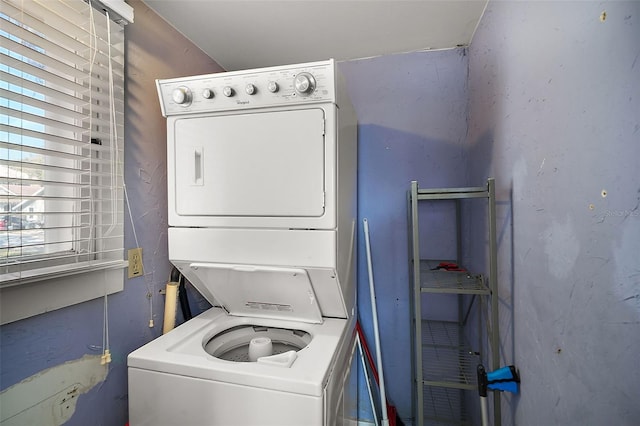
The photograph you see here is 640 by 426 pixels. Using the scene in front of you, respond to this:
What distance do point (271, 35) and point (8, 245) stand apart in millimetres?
1874

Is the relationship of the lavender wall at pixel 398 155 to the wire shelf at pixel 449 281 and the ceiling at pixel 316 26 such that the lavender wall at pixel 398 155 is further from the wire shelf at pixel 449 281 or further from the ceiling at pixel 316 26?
the wire shelf at pixel 449 281

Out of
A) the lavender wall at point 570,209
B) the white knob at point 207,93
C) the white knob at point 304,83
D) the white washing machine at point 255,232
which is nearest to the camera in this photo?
the lavender wall at point 570,209

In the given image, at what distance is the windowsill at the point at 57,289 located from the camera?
1089 mm

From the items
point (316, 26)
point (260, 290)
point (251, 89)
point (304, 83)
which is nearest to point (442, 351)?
point (260, 290)

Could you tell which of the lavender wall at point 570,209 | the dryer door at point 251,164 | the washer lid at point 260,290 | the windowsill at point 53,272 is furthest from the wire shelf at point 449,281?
the windowsill at point 53,272

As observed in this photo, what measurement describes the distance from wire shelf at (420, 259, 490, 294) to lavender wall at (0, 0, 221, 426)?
62.6 inches

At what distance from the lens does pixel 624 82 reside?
0.75 metres

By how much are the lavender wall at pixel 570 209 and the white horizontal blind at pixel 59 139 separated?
6.37 ft

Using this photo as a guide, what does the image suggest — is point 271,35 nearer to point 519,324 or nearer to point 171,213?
point 171,213

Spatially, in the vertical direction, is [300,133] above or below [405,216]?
above

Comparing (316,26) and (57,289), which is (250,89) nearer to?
(316,26)

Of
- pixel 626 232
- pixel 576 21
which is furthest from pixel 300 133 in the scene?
pixel 626 232

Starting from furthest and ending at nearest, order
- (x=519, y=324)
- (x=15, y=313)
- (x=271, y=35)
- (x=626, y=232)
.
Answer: (x=271, y=35) → (x=519, y=324) → (x=15, y=313) → (x=626, y=232)

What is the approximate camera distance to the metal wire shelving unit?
1.54 metres
